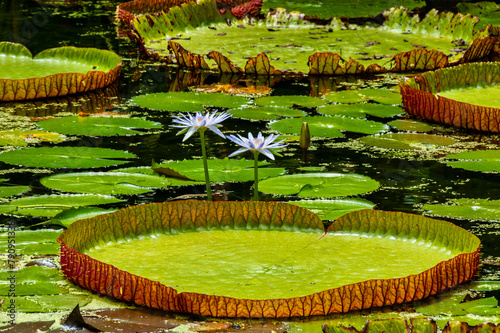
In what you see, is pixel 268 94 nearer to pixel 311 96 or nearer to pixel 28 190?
pixel 311 96

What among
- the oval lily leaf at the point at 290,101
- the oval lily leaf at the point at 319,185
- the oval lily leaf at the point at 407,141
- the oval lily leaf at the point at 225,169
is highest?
the oval lily leaf at the point at 290,101

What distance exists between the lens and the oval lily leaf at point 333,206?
2951 mm

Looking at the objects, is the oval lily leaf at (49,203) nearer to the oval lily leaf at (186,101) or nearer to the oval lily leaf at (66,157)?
the oval lily leaf at (66,157)

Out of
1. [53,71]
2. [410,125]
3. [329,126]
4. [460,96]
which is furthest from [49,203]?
[460,96]

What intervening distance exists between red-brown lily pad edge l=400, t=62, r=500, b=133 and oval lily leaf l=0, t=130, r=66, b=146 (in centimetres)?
212

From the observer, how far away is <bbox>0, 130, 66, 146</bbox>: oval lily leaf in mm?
3997

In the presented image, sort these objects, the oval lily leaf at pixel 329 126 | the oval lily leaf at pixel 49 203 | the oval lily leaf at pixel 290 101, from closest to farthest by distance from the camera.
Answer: the oval lily leaf at pixel 49 203
the oval lily leaf at pixel 329 126
the oval lily leaf at pixel 290 101

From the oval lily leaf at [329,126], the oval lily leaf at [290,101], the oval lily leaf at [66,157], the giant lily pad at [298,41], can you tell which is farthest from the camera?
the giant lily pad at [298,41]

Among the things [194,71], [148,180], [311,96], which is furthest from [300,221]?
[194,71]

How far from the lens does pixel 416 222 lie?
2617 mm

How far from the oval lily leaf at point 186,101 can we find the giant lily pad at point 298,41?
820 millimetres

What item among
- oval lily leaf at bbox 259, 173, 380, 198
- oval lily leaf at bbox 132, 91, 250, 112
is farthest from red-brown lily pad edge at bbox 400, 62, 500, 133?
oval lily leaf at bbox 259, 173, 380, 198

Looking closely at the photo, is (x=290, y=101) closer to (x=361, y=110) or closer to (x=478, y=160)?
(x=361, y=110)

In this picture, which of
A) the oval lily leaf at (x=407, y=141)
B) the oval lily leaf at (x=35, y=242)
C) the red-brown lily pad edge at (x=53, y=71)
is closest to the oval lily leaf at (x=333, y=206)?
the oval lily leaf at (x=35, y=242)
